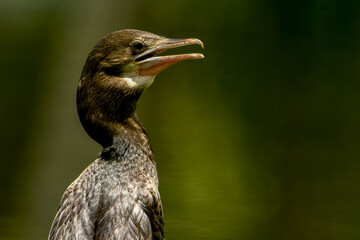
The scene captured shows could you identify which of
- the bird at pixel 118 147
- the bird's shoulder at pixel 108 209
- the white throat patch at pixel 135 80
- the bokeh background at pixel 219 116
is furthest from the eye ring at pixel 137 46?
the bokeh background at pixel 219 116

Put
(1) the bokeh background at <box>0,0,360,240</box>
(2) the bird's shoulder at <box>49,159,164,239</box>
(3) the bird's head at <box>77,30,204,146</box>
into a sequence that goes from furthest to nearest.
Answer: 1. (1) the bokeh background at <box>0,0,360,240</box>
2. (3) the bird's head at <box>77,30,204,146</box>
3. (2) the bird's shoulder at <box>49,159,164,239</box>

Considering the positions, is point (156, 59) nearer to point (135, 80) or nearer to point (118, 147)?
point (135, 80)

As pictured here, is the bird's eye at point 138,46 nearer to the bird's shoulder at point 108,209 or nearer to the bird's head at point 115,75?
the bird's head at point 115,75

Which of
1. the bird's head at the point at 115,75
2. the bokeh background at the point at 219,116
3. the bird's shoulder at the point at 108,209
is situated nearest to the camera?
the bird's shoulder at the point at 108,209

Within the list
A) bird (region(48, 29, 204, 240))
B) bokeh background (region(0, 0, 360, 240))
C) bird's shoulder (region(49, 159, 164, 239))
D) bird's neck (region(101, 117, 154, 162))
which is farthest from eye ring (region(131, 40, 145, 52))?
bokeh background (region(0, 0, 360, 240))

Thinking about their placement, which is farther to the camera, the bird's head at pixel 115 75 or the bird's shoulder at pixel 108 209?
the bird's head at pixel 115 75

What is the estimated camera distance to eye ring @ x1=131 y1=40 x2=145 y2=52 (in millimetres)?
3674

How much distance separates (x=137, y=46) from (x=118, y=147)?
58 cm

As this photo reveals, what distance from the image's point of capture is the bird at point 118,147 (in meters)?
3.41

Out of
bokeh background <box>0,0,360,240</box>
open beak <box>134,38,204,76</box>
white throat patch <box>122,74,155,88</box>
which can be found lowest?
bokeh background <box>0,0,360,240</box>

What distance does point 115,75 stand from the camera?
3.65 m

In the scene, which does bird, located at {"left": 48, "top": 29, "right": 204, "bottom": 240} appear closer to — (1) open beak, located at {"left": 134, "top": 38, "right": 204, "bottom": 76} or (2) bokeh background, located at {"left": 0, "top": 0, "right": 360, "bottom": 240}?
(1) open beak, located at {"left": 134, "top": 38, "right": 204, "bottom": 76}

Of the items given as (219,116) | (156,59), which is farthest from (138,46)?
(219,116)

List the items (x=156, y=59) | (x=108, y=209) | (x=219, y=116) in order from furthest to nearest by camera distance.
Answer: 1. (x=219, y=116)
2. (x=156, y=59)
3. (x=108, y=209)
